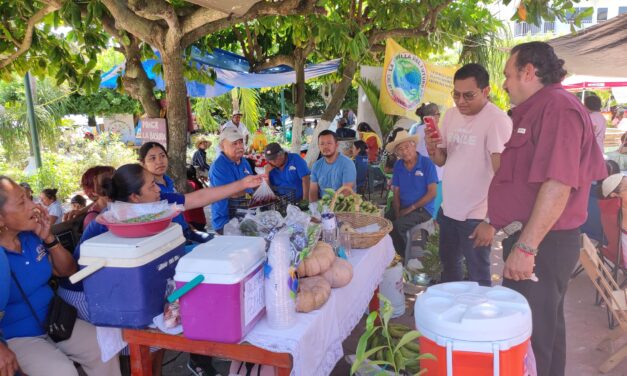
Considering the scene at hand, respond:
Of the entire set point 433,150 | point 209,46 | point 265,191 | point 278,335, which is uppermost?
point 209,46

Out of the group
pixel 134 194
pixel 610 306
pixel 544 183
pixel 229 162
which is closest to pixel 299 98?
pixel 229 162

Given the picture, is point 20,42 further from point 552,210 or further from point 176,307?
point 552,210

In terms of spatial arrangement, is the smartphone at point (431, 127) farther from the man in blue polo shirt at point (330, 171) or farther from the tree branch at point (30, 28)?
the tree branch at point (30, 28)

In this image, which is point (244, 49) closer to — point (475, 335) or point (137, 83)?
point (137, 83)

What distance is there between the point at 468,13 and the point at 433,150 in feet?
18.1

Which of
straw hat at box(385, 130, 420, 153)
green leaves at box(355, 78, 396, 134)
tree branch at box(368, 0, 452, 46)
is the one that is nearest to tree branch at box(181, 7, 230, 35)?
straw hat at box(385, 130, 420, 153)

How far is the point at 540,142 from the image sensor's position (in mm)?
2025

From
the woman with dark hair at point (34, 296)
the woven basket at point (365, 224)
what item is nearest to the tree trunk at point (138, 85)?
the woman with dark hair at point (34, 296)

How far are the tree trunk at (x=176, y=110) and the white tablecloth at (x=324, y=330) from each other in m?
2.14

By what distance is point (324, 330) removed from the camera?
2.05m

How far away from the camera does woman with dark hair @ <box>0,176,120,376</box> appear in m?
2.18

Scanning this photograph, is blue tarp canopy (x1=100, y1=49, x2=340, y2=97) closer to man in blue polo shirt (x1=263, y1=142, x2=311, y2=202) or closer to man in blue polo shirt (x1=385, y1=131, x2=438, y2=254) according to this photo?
man in blue polo shirt (x1=263, y1=142, x2=311, y2=202)

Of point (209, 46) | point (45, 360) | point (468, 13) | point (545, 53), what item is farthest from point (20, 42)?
point (468, 13)

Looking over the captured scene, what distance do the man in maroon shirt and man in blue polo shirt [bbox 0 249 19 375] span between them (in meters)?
2.43
